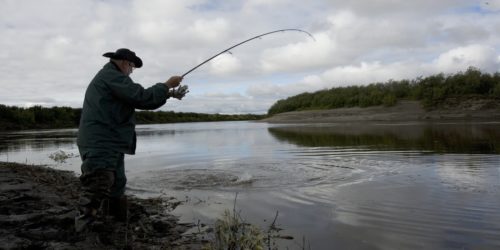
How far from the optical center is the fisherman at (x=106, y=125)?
16.8ft

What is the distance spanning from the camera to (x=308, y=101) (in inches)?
2734

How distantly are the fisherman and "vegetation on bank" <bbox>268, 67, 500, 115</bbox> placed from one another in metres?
44.8

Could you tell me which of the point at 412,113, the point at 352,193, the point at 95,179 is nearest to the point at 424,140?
the point at 352,193

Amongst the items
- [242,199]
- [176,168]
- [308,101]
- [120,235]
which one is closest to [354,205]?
[242,199]

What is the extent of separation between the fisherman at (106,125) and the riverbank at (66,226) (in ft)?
0.84

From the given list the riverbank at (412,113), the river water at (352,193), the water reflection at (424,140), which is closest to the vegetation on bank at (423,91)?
the riverbank at (412,113)

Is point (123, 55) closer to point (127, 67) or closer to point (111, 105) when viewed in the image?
point (127, 67)

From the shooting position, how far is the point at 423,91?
47.8 meters

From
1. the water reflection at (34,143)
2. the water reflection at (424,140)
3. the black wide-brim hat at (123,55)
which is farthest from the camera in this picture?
the water reflection at (34,143)

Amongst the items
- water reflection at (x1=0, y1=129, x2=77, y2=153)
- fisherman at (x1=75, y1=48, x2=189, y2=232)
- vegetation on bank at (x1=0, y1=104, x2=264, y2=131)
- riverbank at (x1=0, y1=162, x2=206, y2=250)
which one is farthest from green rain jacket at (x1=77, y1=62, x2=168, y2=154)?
vegetation on bank at (x1=0, y1=104, x2=264, y2=131)

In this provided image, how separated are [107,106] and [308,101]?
214 feet

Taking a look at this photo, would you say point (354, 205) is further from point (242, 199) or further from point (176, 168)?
point (176, 168)

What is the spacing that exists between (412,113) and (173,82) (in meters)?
45.0

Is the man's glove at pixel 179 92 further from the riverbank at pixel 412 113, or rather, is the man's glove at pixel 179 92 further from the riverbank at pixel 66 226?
the riverbank at pixel 412 113
